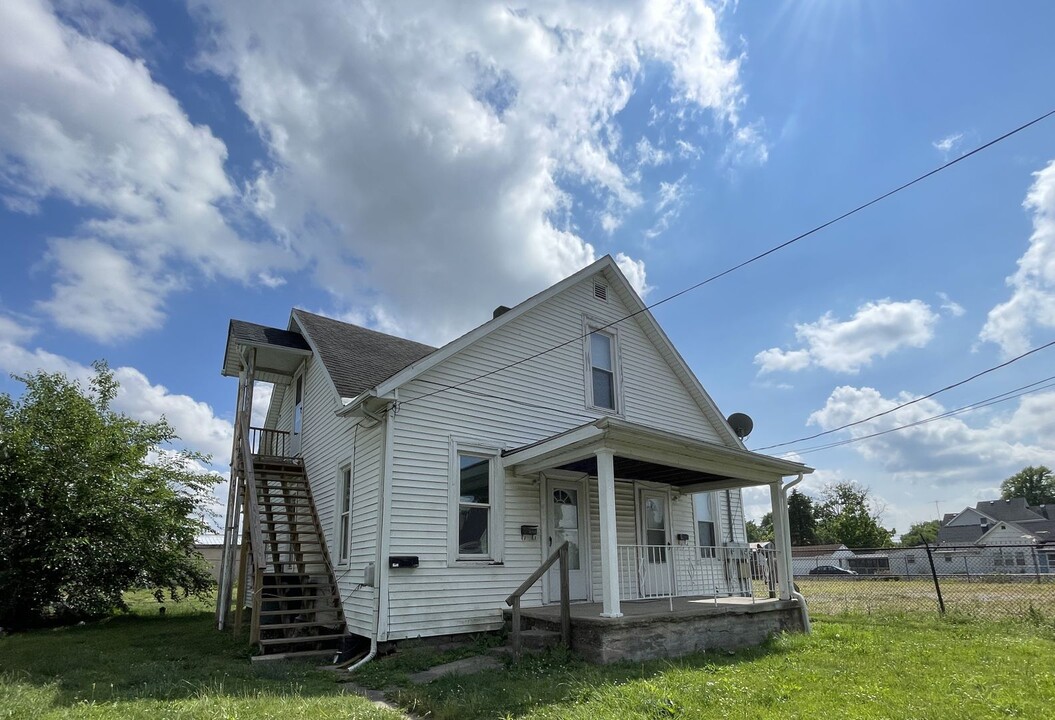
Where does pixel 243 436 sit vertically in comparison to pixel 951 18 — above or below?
below

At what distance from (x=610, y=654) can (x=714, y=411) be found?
25.6ft

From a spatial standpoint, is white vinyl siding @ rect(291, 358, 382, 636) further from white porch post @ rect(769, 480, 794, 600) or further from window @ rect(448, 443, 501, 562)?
white porch post @ rect(769, 480, 794, 600)

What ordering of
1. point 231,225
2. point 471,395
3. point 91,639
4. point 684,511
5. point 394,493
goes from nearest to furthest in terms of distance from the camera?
point 394,493
point 471,395
point 91,639
point 231,225
point 684,511

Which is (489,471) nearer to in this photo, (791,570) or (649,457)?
(649,457)

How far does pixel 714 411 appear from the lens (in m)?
14.2

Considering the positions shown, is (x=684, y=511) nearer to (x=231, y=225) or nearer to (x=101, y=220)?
(x=231, y=225)

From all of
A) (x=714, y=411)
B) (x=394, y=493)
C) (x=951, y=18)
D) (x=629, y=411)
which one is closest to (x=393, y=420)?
(x=394, y=493)

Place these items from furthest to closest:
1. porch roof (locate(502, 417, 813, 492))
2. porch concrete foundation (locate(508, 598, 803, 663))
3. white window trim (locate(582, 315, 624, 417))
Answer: white window trim (locate(582, 315, 624, 417)), porch roof (locate(502, 417, 813, 492)), porch concrete foundation (locate(508, 598, 803, 663))

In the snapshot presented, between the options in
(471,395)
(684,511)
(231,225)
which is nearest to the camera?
(471,395)

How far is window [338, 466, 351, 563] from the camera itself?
1022 cm

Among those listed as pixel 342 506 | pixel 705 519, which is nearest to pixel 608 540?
pixel 342 506

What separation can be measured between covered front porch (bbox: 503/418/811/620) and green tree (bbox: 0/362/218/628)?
9.29 meters

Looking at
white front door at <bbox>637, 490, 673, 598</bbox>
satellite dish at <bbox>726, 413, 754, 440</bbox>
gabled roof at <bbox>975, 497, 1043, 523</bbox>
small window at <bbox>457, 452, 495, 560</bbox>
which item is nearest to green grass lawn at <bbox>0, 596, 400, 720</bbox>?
small window at <bbox>457, 452, 495, 560</bbox>

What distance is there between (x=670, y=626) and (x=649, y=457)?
2.23 meters
